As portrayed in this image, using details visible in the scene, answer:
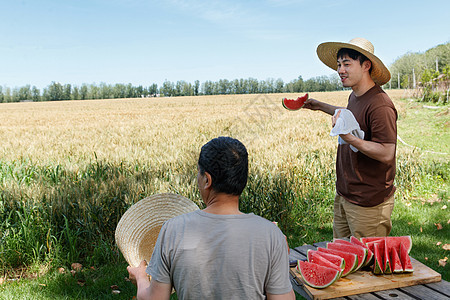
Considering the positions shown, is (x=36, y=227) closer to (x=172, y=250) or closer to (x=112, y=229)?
(x=112, y=229)

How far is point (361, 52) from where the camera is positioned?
3.05 meters

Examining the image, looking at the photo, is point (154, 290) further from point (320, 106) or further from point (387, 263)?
point (320, 106)

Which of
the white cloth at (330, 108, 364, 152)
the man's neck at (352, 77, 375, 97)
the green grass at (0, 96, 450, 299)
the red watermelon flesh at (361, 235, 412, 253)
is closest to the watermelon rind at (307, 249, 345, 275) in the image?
the red watermelon flesh at (361, 235, 412, 253)

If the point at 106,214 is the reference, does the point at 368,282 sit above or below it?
above

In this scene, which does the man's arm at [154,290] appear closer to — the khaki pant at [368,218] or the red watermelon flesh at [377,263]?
A: the red watermelon flesh at [377,263]

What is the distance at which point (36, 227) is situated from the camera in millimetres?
4496

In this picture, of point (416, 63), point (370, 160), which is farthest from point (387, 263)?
point (416, 63)

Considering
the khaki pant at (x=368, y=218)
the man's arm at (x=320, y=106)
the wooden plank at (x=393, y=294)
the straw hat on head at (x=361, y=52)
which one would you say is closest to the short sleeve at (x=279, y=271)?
the wooden plank at (x=393, y=294)

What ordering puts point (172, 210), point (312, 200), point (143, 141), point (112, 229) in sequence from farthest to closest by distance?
point (143, 141) → point (312, 200) → point (112, 229) → point (172, 210)

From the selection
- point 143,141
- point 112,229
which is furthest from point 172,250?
point 143,141

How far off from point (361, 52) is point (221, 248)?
228 cm

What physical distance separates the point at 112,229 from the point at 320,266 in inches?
131

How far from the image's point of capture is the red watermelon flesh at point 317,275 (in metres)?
2.18

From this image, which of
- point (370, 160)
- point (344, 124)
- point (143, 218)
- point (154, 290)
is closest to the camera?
point (154, 290)
